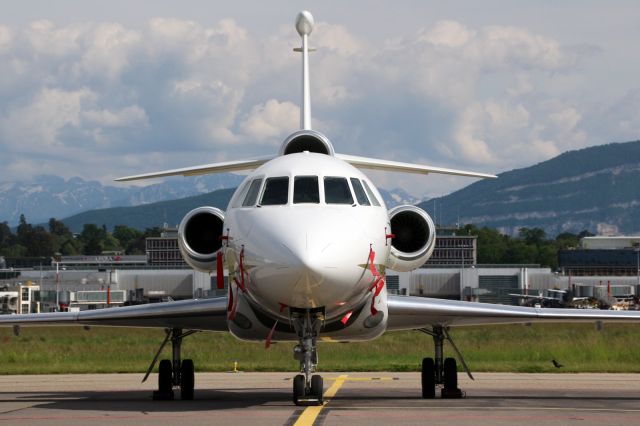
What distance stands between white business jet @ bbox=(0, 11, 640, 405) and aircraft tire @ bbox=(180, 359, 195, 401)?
17mm

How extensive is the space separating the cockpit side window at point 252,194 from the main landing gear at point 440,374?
4.99 meters

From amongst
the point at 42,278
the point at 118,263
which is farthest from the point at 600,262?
the point at 42,278

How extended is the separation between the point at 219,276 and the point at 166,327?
420 cm

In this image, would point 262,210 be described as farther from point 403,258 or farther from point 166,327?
point 166,327

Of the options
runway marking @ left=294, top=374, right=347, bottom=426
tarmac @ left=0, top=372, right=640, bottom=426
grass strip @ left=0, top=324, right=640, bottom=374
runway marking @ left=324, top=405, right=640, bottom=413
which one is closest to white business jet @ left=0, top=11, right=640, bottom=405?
runway marking @ left=294, top=374, right=347, bottom=426

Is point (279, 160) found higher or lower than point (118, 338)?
higher

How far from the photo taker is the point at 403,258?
19078 millimetres

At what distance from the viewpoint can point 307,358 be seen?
1627 cm

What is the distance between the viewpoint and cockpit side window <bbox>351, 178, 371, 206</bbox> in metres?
16.7

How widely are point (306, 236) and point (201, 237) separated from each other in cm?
462

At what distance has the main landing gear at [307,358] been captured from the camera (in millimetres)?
16094

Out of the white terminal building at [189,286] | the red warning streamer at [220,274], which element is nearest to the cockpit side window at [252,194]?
the red warning streamer at [220,274]

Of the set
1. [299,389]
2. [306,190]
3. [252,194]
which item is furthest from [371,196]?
[299,389]

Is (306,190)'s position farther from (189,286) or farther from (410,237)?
(189,286)
